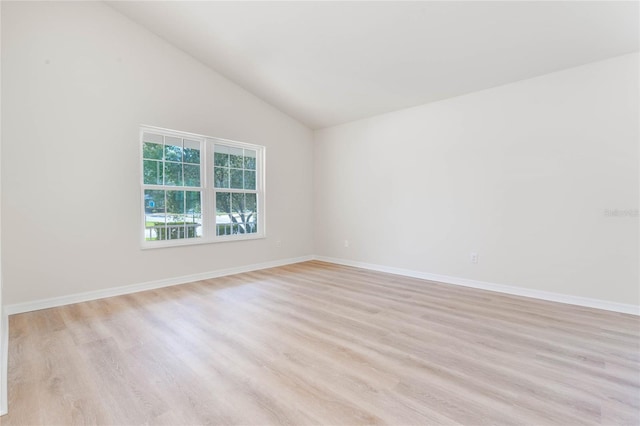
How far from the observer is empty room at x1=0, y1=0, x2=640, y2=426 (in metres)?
1.80

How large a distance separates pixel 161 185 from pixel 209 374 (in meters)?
2.87

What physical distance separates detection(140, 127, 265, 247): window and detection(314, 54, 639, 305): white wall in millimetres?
1873

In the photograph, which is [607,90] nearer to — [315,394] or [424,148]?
[424,148]

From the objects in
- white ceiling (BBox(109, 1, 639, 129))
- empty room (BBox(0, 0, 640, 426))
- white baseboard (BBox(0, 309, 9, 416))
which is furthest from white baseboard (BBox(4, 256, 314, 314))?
white ceiling (BBox(109, 1, 639, 129))

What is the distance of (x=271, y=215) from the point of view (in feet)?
17.3

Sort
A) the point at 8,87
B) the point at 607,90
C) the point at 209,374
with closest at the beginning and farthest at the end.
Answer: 1. the point at 209,374
2. the point at 8,87
3. the point at 607,90

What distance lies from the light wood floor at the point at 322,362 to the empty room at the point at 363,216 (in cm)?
2

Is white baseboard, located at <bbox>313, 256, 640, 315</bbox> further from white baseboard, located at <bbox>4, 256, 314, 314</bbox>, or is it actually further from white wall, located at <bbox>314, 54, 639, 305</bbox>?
white baseboard, located at <bbox>4, 256, 314, 314</bbox>

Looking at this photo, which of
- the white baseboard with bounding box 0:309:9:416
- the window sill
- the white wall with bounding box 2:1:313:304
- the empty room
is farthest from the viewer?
the window sill

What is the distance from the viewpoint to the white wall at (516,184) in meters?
3.09

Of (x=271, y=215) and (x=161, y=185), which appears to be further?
(x=271, y=215)

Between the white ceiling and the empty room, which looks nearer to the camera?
the empty room

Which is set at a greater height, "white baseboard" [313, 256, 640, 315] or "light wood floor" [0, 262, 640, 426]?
"white baseboard" [313, 256, 640, 315]

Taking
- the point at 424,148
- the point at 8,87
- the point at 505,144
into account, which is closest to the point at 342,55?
the point at 424,148
